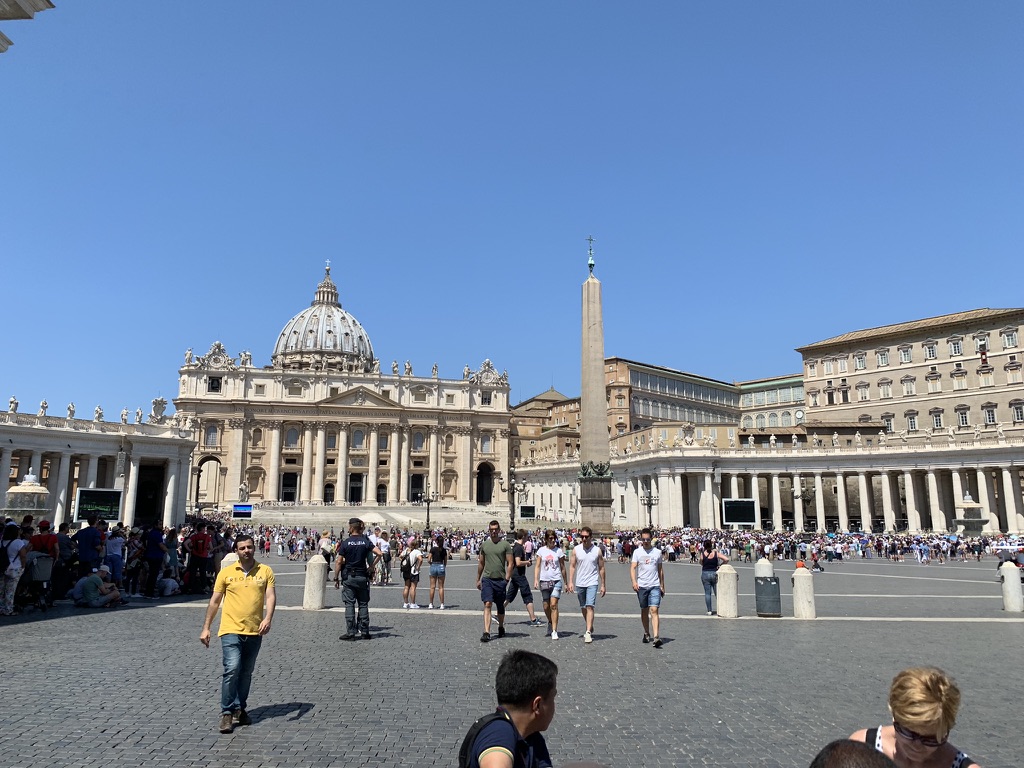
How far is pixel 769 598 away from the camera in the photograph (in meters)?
11.4

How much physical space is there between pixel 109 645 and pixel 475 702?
495 cm

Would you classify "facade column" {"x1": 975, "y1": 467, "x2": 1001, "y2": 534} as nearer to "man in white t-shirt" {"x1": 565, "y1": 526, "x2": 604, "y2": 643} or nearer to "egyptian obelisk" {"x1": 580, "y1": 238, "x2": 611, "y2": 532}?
"egyptian obelisk" {"x1": 580, "y1": 238, "x2": 611, "y2": 532}

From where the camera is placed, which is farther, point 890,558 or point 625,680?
point 890,558

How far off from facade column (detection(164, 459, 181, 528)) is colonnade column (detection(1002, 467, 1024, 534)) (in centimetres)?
5251

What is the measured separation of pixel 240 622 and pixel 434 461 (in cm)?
7445

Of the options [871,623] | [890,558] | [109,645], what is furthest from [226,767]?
[890,558]

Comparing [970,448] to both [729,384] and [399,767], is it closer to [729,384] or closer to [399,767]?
[729,384]

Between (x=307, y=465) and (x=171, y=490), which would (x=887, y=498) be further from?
(x=307, y=465)

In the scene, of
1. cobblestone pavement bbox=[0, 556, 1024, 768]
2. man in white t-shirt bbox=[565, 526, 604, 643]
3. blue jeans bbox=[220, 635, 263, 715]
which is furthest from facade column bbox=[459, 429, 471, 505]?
blue jeans bbox=[220, 635, 263, 715]

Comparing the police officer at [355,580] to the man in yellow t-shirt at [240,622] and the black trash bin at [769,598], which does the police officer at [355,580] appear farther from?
the black trash bin at [769,598]

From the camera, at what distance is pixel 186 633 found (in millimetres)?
9281

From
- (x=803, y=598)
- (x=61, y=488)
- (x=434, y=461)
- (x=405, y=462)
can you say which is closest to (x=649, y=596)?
(x=803, y=598)

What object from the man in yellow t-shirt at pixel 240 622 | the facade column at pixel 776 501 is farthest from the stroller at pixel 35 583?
the facade column at pixel 776 501

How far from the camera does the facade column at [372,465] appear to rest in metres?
76.3
